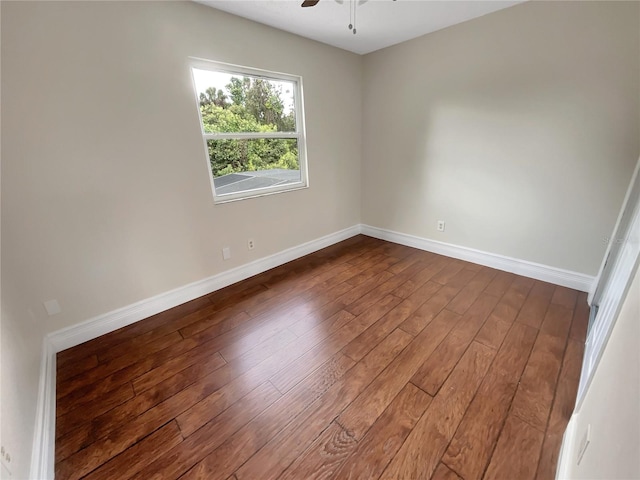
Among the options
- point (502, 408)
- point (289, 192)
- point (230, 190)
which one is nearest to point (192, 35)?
point (230, 190)

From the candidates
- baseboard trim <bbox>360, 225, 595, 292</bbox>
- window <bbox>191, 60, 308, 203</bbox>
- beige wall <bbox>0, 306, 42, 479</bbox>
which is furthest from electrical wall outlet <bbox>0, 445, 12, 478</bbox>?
baseboard trim <bbox>360, 225, 595, 292</bbox>

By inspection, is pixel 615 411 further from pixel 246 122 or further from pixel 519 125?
pixel 246 122

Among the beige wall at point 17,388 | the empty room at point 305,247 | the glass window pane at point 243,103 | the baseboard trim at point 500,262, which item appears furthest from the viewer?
the baseboard trim at point 500,262

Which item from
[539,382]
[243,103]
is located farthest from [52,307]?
[539,382]

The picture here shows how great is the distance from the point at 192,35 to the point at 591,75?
3035 millimetres

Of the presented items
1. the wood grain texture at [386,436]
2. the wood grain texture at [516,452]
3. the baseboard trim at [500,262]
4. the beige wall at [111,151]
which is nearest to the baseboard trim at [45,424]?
A: the beige wall at [111,151]

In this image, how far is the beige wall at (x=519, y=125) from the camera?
6.52ft

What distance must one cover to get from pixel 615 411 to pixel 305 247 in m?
2.80

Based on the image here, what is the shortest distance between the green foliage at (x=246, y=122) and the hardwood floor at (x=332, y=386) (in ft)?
4.27

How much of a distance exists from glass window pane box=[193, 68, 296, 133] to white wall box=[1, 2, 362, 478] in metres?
0.15

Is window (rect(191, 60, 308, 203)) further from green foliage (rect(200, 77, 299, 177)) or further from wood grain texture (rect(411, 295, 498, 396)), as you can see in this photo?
wood grain texture (rect(411, 295, 498, 396))

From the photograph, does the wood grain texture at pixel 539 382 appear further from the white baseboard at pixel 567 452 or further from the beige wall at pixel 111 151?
the beige wall at pixel 111 151

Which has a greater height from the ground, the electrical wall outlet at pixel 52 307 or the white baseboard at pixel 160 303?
the electrical wall outlet at pixel 52 307

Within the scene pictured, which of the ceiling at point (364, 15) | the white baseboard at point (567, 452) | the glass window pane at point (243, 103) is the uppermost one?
the ceiling at point (364, 15)
